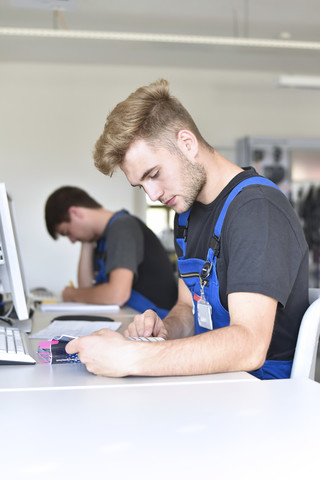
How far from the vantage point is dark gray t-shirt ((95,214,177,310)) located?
282cm

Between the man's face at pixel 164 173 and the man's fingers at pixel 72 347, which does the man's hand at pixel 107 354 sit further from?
the man's face at pixel 164 173

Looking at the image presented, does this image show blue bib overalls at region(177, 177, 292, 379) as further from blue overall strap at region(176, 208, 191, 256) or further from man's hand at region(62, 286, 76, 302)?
man's hand at region(62, 286, 76, 302)

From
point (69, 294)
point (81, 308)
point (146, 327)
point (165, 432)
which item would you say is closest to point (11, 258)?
point (146, 327)

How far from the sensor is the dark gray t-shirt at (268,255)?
4.23 feet

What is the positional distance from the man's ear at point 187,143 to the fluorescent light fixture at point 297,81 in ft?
13.5

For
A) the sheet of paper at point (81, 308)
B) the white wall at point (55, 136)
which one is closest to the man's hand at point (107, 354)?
the sheet of paper at point (81, 308)

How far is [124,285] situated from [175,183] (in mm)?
1293

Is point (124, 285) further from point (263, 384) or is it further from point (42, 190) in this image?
point (42, 190)

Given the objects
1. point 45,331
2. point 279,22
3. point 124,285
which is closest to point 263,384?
point 45,331

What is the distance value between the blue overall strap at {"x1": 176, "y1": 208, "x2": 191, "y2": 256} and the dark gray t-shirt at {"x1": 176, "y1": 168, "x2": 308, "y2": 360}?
20 centimetres

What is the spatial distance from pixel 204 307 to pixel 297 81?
4.34 metres

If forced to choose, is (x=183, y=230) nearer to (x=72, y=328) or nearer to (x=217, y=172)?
(x=217, y=172)

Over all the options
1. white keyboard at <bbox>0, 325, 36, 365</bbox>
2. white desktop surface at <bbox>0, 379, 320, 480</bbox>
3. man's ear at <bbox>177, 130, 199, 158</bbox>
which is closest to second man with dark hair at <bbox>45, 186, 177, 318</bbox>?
white keyboard at <bbox>0, 325, 36, 365</bbox>

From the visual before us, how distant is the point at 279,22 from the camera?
17.3ft
